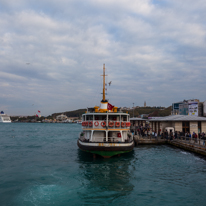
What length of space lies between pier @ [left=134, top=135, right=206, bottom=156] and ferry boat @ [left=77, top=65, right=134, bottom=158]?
787 centimetres

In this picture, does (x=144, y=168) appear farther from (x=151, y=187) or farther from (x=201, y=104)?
(x=201, y=104)

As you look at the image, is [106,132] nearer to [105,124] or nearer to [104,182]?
[105,124]

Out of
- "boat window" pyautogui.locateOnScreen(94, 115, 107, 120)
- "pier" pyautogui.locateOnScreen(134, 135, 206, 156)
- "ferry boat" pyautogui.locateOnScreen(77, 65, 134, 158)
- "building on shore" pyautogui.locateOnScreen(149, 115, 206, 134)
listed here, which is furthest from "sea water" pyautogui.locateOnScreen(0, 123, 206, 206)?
"building on shore" pyautogui.locateOnScreen(149, 115, 206, 134)

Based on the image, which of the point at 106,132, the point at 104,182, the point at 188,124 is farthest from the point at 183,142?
the point at 104,182

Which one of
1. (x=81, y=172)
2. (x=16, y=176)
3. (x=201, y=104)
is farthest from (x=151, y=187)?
(x=201, y=104)

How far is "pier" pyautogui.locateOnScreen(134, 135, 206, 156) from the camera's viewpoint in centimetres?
2307

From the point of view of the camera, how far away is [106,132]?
72.1 feet

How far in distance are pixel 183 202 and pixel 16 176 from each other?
13.1m

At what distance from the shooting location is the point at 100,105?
25516 millimetres

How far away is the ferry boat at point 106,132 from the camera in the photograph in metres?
20.8

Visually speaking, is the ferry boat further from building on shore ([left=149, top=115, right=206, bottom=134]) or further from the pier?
building on shore ([left=149, top=115, right=206, bottom=134])

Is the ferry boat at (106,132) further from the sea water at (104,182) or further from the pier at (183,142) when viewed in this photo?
the pier at (183,142)

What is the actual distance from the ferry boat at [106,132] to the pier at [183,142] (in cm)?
787

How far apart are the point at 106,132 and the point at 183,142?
1274 cm
